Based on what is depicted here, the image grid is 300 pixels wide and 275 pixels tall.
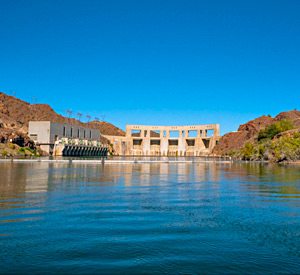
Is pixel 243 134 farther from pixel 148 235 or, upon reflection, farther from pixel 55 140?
pixel 148 235

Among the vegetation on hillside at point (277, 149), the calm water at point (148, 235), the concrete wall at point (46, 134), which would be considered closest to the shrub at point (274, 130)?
the vegetation on hillside at point (277, 149)

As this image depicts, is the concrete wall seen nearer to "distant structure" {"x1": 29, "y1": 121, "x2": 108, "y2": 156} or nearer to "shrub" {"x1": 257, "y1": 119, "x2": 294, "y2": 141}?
"distant structure" {"x1": 29, "y1": 121, "x2": 108, "y2": 156}

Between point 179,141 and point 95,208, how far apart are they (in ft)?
540

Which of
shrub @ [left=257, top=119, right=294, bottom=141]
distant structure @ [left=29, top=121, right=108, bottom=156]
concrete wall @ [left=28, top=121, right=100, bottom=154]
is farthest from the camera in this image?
concrete wall @ [left=28, top=121, right=100, bottom=154]

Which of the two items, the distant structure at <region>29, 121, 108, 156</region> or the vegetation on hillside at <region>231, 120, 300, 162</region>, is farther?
the distant structure at <region>29, 121, 108, 156</region>

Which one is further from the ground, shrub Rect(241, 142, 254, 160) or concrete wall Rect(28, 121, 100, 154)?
concrete wall Rect(28, 121, 100, 154)

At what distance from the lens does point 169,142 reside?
611 feet

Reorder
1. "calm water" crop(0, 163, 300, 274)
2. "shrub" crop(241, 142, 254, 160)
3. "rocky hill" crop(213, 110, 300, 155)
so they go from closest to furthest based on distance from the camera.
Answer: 1. "calm water" crop(0, 163, 300, 274)
2. "shrub" crop(241, 142, 254, 160)
3. "rocky hill" crop(213, 110, 300, 155)

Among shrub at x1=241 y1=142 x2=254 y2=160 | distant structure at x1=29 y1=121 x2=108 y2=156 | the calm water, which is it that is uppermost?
distant structure at x1=29 y1=121 x2=108 y2=156

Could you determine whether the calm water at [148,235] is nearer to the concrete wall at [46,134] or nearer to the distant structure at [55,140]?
the distant structure at [55,140]

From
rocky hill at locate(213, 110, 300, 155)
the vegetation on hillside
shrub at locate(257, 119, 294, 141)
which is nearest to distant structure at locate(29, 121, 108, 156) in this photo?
rocky hill at locate(213, 110, 300, 155)

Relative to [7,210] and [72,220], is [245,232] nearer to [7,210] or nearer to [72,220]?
[72,220]

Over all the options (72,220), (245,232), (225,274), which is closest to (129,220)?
(72,220)

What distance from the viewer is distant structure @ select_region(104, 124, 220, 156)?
573 ft
